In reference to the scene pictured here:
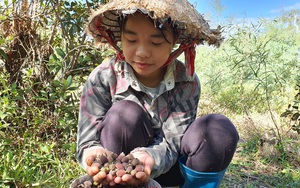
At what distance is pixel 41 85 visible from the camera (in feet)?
6.78

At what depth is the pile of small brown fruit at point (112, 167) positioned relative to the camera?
1.05 m

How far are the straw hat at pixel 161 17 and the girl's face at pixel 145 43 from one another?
0.05m

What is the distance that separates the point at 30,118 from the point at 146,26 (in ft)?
3.47

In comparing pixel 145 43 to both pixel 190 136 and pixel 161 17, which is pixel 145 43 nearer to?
pixel 161 17

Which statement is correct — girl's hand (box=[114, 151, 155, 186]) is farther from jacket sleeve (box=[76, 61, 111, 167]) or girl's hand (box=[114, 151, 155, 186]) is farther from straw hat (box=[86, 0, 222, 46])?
straw hat (box=[86, 0, 222, 46])

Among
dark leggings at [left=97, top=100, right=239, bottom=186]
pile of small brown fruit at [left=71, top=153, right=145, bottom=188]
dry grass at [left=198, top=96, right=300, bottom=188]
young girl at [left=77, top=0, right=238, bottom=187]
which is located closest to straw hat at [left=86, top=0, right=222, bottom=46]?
young girl at [left=77, top=0, right=238, bottom=187]

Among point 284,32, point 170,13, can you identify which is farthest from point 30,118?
point 284,32

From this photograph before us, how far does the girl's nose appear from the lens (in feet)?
4.22

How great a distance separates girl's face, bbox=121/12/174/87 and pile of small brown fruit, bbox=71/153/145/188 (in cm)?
39

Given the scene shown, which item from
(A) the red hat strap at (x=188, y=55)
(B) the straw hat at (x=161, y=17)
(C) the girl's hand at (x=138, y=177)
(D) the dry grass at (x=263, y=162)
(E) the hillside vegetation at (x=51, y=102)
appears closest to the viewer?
(C) the girl's hand at (x=138, y=177)

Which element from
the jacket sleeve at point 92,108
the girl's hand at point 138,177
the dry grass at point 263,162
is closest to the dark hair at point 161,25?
the jacket sleeve at point 92,108

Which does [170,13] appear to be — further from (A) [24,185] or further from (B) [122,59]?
(A) [24,185]

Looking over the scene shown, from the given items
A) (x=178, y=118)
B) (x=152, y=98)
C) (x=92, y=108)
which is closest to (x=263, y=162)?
(x=178, y=118)

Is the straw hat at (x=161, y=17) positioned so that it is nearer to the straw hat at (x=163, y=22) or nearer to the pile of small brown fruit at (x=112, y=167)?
the straw hat at (x=163, y=22)
